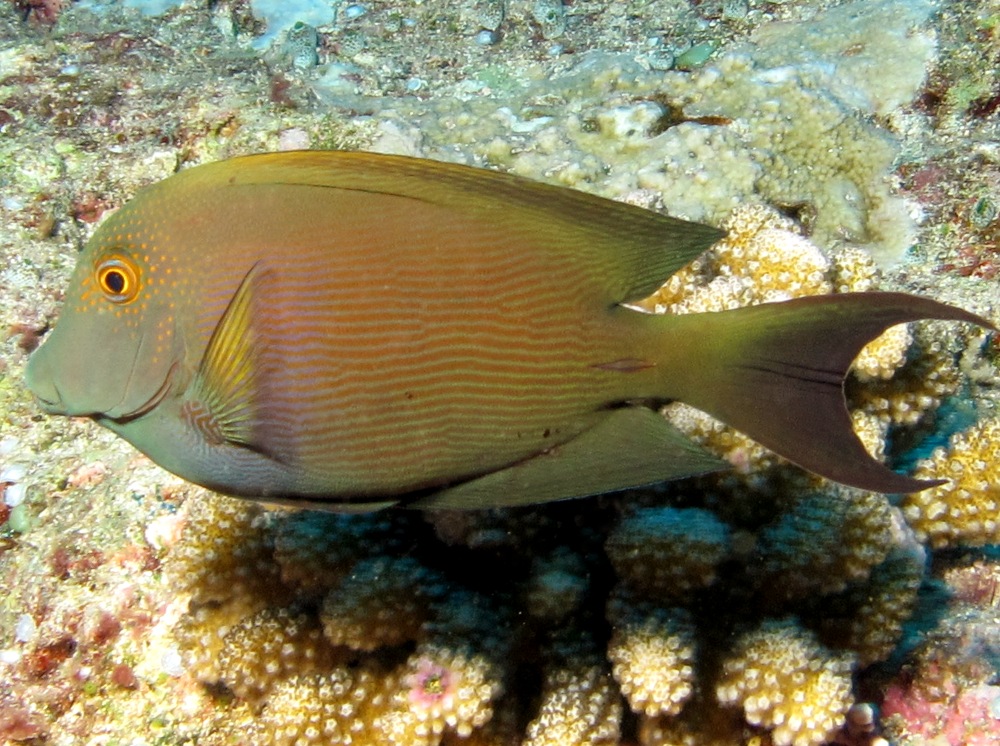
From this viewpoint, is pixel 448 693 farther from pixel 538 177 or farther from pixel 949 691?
pixel 538 177

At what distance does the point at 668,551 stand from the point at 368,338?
56.3 inches

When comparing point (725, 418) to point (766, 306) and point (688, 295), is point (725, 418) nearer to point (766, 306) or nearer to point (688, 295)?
point (766, 306)

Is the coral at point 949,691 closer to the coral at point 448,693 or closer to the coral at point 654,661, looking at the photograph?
the coral at point 654,661

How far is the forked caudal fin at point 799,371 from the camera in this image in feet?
5.12

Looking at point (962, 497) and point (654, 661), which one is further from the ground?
point (962, 497)

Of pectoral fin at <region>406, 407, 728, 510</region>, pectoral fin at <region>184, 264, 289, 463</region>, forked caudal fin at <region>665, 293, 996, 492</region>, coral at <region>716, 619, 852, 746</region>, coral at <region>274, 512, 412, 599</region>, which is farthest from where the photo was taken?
coral at <region>274, 512, 412, 599</region>

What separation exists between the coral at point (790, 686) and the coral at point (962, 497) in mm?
865

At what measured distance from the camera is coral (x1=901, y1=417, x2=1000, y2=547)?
3053mm

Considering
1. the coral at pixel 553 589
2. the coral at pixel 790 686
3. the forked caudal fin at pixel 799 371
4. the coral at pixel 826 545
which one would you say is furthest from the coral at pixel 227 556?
the forked caudal fin at pixel 799 371

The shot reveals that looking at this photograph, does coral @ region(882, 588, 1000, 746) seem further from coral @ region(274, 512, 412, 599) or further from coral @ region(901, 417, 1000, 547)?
coral @ region(274, 512, 412, 599)

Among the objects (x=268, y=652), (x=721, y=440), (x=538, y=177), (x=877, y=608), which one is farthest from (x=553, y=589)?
(x=538, y=177)

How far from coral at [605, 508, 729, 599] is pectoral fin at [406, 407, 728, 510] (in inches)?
33.0

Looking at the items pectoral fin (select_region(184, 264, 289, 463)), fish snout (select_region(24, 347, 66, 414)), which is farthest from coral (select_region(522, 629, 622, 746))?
fish snout (select_region(24, 347, 66, 414))

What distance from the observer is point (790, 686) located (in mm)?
2496
